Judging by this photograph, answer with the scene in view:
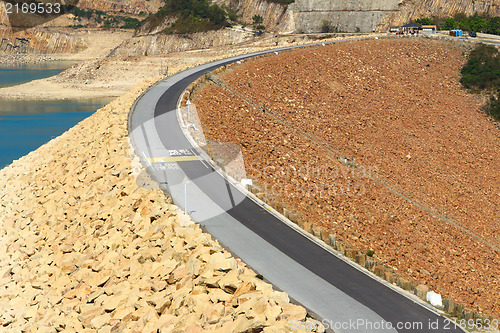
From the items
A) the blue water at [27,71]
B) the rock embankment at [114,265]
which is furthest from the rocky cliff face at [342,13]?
the rock embankment at [114,265]

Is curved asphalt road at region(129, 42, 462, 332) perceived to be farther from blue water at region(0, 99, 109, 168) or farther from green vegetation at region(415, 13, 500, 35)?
green vegetation at region(415, 13, 500, 35)

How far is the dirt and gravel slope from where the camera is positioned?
81.6 feet

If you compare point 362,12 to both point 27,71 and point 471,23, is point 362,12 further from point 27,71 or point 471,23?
point 27,71

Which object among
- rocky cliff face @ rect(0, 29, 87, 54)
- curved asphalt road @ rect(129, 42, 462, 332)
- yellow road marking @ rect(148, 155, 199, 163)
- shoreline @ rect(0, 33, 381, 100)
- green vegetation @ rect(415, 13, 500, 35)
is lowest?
→ rocky cliff face @ rect(0, 29, 87, 54)

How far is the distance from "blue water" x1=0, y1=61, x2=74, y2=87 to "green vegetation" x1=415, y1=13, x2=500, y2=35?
267 feet

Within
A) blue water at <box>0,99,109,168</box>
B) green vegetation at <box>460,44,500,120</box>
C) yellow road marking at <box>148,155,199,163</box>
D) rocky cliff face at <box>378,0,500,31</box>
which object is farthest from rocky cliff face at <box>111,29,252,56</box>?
yellow road marking at <box>148,155,199,163</box>

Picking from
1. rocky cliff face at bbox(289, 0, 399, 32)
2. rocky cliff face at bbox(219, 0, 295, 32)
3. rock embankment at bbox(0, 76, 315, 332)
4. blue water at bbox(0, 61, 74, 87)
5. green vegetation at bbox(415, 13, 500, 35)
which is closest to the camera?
rock embankment at bbox(0, 76, 315, 332)

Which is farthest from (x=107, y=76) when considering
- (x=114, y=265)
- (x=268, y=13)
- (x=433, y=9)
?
(x=114, y=265)

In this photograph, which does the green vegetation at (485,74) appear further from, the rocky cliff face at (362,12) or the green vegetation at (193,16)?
the green vegetation at (193,16)

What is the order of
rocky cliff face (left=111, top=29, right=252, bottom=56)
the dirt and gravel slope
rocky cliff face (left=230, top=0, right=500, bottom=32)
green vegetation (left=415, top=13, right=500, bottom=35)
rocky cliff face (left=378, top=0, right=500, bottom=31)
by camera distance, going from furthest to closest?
rocky cliff face (left=111, top=29, right=252, bottom=56) → rocky cliff face (left=230, top=0, right=500, bottom=32) → rocky cliff face (left=378, top=0, right=500, bottom=31) → green vegetation (left=415, top=13, right=500, bottom=35) → the dirt and gravel slope

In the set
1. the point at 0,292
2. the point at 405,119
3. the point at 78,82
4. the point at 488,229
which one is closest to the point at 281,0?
the point at 78,82

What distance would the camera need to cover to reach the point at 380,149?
3853 cm

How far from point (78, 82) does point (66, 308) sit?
272 ft

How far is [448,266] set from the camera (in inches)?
929
